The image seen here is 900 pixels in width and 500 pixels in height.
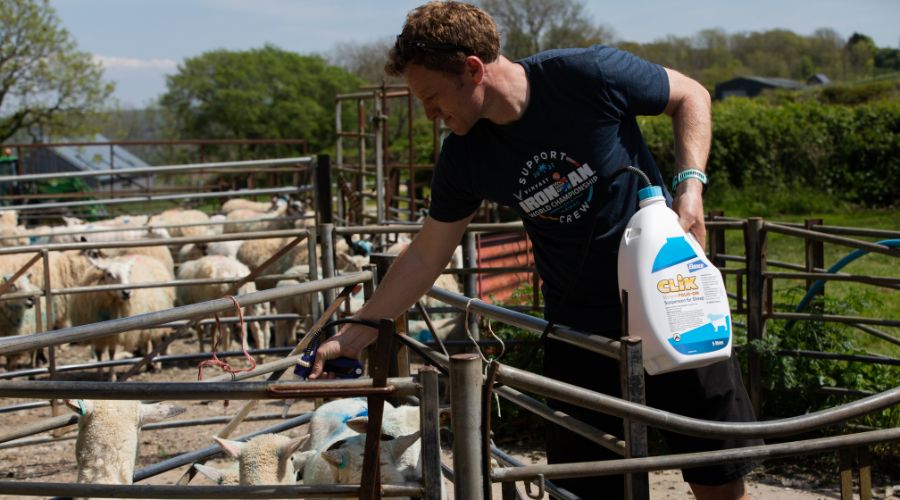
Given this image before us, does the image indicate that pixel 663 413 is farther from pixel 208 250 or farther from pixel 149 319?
pixel 208 250

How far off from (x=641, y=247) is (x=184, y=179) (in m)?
30.6

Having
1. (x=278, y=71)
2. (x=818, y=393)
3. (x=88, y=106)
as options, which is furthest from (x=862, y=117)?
(x=278, y=71)

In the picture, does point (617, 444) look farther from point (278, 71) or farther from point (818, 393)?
point (278, 71)

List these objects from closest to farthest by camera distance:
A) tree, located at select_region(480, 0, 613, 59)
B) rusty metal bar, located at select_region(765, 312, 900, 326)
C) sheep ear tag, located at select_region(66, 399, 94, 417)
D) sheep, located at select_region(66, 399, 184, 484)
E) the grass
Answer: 1. sheep ear tag, located at select_region(66, 399, 94, 417)
2. sheep, located at select_region(66, 399, 184, 484)
3. rusty metal bar, located at select_region(765, 312, 900, 326)
4. the grass
5. tree, located at select_region(480, 0, 613, 59)

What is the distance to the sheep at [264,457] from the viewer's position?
2832 mm

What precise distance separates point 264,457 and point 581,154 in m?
1.37

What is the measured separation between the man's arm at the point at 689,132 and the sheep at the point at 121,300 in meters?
7.19

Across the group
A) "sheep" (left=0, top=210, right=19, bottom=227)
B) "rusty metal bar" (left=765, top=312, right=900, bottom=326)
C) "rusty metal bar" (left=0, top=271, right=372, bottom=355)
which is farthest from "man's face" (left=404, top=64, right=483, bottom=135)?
"sheep" (left=0, top=210, right=19, bottom=227)

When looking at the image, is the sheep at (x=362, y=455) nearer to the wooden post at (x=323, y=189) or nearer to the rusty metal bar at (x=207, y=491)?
the rusty metal bar at (x=207, y=491)

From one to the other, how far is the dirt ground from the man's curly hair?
2.01 meters

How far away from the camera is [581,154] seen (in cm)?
241

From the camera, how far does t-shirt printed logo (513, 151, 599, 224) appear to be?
7.93 feet

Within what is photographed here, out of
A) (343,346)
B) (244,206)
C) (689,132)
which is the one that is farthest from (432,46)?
(244,206)

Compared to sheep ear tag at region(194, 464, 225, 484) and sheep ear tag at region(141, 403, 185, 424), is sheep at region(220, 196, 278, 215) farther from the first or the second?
sheep ear tag at region(194, 464, 225, 484)
